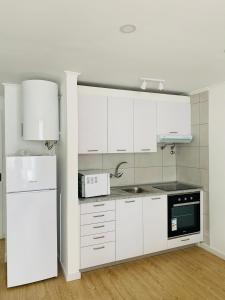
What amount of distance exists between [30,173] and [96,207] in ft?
2.94

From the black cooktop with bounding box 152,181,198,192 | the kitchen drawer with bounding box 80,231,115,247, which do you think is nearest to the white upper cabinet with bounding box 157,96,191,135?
the black cooktop with bounding box 152,181,198,192

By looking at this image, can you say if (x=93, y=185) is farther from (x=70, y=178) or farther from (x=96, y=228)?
(x=96, y=228)

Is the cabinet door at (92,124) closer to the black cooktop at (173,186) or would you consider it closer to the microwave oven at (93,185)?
the microwave oven at (93,185)

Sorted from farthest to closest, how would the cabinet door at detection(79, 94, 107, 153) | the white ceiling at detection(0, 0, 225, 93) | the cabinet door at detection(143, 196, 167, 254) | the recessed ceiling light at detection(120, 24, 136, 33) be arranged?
the cabinet door at detection(143, 196, 167, 254)
the cabinet door at detection(79, 94, 107, 153)
the recessed ceiling light at detection(120, 24, 136, 33)
the white ceiling at detection(0, 0, 225, 93)

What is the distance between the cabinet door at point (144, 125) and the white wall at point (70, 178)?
39.9 inches

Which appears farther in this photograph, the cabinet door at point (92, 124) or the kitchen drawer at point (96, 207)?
the cabinet door at point (92, 124)

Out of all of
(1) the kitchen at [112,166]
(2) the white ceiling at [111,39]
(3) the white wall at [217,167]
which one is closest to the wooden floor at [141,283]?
(1) the kitchen at [112,166]

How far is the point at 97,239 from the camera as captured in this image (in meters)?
2.82

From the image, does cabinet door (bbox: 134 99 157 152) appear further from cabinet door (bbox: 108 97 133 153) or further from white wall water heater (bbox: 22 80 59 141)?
white wall water heater (bbox: 22 80 59 141)

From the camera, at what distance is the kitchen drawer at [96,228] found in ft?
9.06

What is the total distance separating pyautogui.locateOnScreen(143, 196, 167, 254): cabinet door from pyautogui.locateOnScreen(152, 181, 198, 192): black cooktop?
11.6 inches

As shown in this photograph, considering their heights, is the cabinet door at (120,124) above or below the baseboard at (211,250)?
above

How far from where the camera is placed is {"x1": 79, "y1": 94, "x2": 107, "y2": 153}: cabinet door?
9.61 ft

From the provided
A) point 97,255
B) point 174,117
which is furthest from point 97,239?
point 174,117
